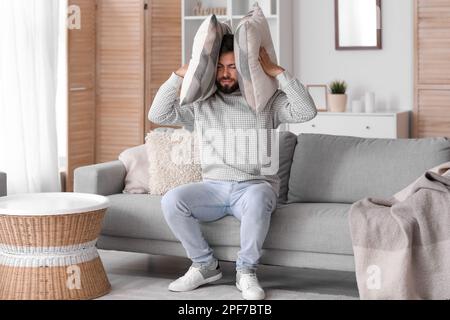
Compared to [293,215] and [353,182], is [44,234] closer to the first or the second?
[293,215]

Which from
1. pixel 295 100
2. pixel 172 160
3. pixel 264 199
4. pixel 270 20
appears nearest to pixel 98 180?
pixel 172 160

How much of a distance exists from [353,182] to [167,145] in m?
1.03

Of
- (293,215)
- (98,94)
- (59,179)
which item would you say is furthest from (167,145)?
(98,94)

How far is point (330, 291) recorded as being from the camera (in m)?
4.20

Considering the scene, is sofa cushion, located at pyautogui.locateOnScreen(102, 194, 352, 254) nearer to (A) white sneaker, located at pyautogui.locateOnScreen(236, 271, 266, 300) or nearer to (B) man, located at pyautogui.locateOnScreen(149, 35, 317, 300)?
(B) man, located at pyautogui.locateOnScreen(149, 35, 317, 300)

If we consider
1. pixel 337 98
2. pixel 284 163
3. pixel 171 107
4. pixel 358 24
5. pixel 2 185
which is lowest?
pixel 2 185

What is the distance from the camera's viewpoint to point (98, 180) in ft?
15.1

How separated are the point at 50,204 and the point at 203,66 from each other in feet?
3.17

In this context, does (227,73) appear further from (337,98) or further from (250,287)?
(337,98)

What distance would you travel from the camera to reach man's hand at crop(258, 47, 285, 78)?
4.21m

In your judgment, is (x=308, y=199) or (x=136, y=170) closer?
(x=308, y=199)

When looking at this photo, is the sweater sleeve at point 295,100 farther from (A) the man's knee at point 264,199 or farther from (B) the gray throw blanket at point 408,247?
(B) the gray throw blanket at point 408,247
